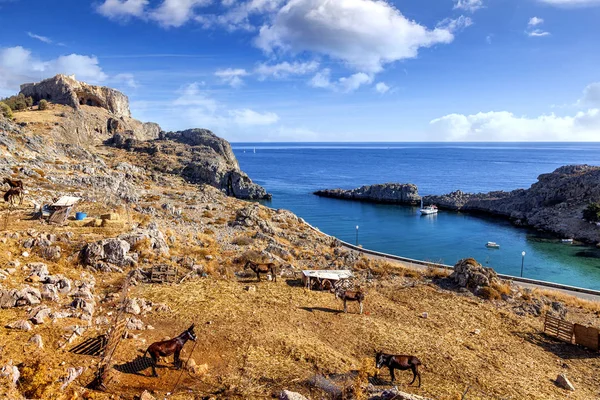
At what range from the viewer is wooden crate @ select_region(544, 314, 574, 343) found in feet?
59.5

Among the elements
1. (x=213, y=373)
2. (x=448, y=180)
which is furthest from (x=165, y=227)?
(x=448, y=180)

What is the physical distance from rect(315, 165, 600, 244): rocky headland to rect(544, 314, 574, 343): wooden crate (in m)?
57.3

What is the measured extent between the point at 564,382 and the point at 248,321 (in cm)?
1219

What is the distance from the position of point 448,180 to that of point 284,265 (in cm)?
14457

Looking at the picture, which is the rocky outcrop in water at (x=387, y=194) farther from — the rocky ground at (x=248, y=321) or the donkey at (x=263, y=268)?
the donkey at (x=263, y=268)

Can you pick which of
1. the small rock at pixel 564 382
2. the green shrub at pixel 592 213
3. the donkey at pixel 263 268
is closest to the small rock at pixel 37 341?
the donkey at pixel 263 268

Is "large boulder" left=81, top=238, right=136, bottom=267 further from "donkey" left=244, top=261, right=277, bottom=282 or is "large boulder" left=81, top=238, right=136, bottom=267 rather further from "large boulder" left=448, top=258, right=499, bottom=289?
"large boulder" left=448, top=258, right=499, bottom=289

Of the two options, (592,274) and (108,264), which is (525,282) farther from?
(108,264)

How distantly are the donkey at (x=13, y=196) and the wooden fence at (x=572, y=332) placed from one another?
34032 millimetres

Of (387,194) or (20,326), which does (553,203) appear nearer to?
(387,194)

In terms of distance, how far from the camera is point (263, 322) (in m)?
16.5

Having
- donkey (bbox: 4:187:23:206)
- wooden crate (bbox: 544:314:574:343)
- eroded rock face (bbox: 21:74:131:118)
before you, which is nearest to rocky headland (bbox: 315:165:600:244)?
wooden crate (bbox: 544:314:574:343)

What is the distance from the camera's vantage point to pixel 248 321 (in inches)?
644

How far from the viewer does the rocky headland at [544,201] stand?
72125 millimetres
